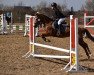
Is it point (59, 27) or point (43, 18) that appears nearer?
point (43, 18)

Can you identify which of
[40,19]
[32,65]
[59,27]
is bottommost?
[32,65]

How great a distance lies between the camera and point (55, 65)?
10961 mm

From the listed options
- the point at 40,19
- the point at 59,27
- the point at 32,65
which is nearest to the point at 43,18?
the point at 40,19

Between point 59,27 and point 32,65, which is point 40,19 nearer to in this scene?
point 59,27

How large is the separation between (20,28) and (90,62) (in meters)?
18.4

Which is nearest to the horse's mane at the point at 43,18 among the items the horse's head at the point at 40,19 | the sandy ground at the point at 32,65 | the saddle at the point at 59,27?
the horse's head at the point at 40,19

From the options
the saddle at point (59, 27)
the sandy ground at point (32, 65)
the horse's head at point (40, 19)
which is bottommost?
the sandy ground at point (32, 65)

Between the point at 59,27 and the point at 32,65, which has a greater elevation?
the point at 59,27

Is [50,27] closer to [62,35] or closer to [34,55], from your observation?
[62,35]

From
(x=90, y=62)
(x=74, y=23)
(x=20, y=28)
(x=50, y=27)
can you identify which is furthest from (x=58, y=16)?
(x=20, y=28)

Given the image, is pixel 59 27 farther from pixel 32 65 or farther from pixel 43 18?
pixel 32 65

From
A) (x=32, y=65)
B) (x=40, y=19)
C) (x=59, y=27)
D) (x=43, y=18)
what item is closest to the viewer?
(x=32, y=65)

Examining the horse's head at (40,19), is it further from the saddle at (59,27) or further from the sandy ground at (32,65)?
the sandy ground at (32,65)

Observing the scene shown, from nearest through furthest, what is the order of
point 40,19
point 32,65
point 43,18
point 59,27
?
point 32,65 < point 40,19 < point 43,18 < point 59,27
